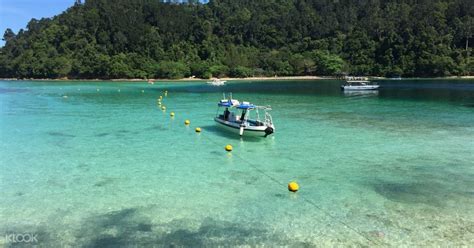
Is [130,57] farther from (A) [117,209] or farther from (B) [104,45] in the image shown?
(A) [117,209]

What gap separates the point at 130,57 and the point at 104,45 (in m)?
19.1

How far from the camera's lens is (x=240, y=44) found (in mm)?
192000

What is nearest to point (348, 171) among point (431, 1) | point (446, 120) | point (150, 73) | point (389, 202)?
point (389, 202)

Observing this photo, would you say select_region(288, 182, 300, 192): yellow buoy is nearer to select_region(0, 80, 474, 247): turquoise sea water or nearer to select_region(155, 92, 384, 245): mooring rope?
select_region(0, 80, 474, 247): turquoise sea water

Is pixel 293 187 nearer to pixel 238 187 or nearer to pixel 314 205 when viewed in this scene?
pixel 314 205

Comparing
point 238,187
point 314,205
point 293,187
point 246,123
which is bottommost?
point 314,205

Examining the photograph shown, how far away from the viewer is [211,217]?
45.2ft

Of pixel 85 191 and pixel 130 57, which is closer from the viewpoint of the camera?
pixel 85 191

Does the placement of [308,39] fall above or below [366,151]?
above

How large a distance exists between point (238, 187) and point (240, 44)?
17948 cm

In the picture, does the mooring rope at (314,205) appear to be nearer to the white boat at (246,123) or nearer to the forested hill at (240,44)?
the white boat at (246,123)

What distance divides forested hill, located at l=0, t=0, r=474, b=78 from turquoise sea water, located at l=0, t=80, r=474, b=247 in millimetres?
127583

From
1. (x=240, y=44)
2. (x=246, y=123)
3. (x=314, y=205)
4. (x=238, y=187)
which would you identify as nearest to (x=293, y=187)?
(x=314, y=205)

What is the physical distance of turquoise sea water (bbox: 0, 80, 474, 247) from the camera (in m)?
12.5
